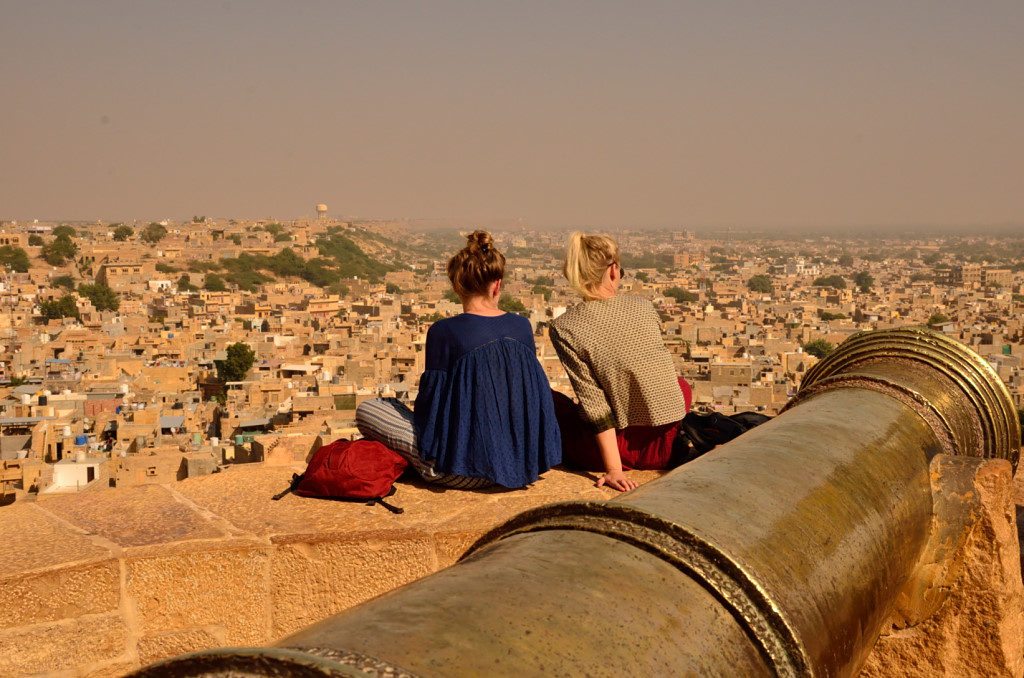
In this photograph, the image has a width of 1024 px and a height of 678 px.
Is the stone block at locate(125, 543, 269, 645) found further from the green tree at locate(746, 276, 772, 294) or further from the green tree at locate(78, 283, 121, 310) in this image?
the green tree at locate(746, 276, 772, 294)

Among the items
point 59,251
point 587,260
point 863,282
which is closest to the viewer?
point 587,260

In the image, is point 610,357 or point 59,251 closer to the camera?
point 610,357

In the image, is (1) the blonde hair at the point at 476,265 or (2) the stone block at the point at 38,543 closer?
(2) the stone block at the point at 38,543

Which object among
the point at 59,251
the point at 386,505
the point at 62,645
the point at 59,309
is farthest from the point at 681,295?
the point at 62,645

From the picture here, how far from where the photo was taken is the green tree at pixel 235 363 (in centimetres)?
2847

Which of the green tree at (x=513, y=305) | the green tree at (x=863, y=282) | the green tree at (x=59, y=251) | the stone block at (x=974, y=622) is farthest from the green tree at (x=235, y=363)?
the green tree at (x=863, y=282)

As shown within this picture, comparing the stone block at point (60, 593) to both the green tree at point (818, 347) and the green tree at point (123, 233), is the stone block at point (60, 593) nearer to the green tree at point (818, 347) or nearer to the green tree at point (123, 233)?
the green tree at point (818, 347)

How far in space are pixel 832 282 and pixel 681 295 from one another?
18.3 meters

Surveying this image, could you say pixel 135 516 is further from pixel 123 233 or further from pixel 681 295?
pixel 123 233

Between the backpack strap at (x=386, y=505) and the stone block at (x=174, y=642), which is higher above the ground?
the backpack strap at (x=386, y=505)

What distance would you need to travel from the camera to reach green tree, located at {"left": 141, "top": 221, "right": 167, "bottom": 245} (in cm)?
7282

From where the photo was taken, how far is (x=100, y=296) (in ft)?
160

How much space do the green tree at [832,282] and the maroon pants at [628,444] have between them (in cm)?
6530

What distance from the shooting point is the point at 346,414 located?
62.9 ft
